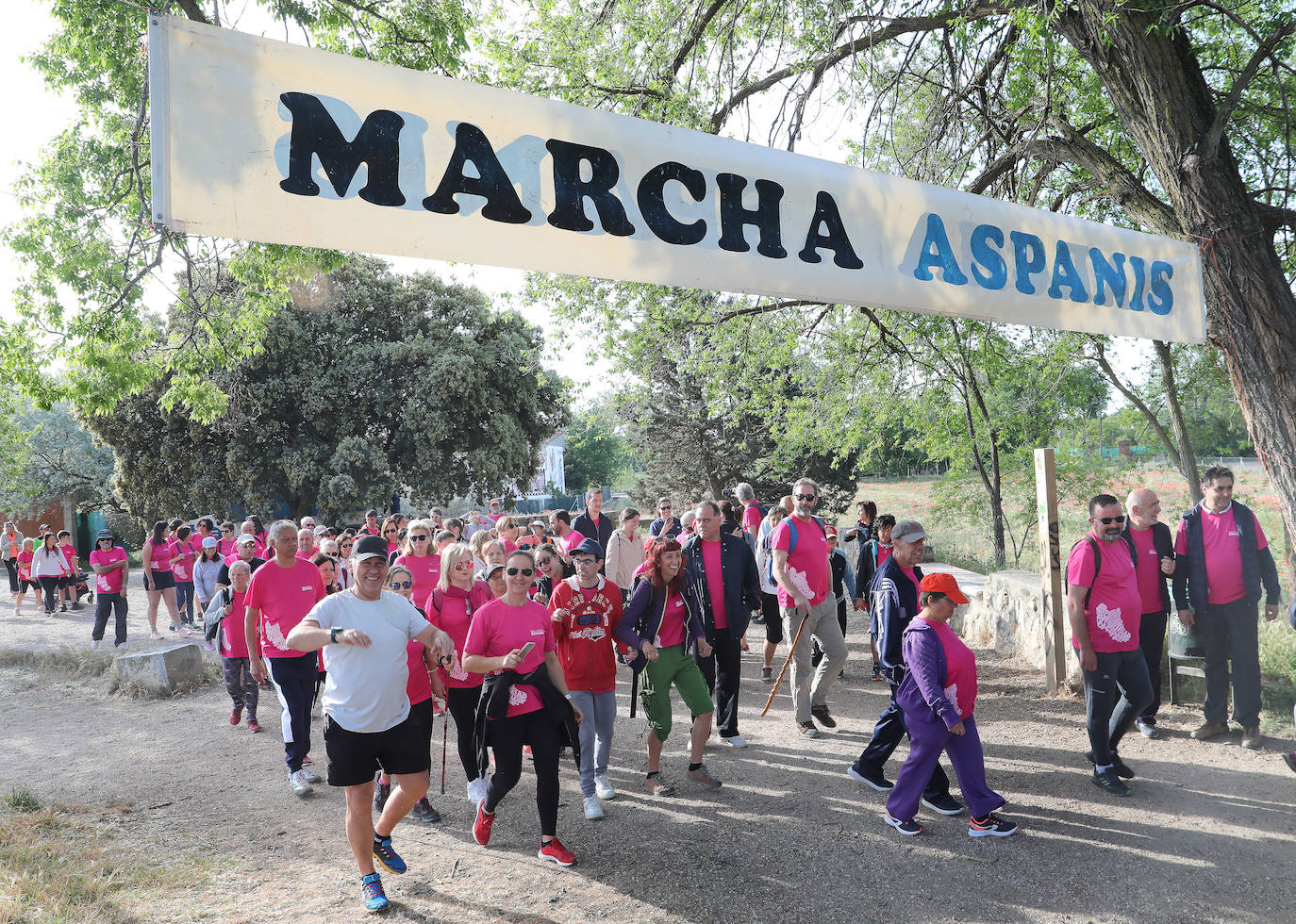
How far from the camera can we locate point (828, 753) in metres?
6.33

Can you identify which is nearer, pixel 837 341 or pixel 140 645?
pixel 140 645

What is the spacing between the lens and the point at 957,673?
182 inches

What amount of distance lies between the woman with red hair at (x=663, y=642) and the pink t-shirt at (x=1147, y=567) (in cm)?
335

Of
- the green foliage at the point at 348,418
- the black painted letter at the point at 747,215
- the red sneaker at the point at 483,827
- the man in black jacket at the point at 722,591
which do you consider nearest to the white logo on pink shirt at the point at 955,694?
the man in black jacket at the point at 722,591

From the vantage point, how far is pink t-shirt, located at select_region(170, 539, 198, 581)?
13341mm

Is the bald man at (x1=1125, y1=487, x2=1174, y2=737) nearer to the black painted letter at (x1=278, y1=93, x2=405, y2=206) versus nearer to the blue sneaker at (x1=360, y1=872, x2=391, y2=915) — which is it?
the blue sneaker at (x1=360, y1=872, x2=391, y2=915)

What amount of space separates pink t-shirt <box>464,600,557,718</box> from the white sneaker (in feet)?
7.38

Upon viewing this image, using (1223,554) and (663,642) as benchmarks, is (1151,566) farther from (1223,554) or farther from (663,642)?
(663,642)

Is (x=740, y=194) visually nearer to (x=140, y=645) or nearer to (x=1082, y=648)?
(x=1082, y=648)

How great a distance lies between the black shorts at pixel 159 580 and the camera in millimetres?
12672

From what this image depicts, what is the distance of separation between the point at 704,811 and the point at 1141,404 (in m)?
11.5

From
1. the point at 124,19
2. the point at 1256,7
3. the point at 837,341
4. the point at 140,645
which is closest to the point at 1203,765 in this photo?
the point at 1256,7

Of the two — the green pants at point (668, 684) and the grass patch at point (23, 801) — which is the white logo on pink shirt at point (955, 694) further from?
the grass patch at point (23, 801)

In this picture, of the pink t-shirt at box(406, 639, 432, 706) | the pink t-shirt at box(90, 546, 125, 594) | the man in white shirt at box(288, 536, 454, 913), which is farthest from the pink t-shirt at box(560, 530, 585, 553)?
the pink t-shirt at box(90, 546, 125, 594)
